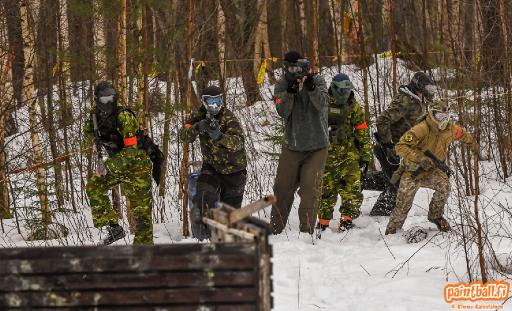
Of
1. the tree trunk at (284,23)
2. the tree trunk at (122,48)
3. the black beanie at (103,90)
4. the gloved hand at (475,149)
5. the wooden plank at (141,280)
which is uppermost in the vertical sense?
the tree trunk at (284,23)

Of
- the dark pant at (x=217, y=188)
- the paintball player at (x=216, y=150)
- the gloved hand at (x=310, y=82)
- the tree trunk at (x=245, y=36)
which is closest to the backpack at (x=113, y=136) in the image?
the paintball player at (x=216, y=150)

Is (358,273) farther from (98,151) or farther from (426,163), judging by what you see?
(98,151)

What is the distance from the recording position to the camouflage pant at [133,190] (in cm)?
720

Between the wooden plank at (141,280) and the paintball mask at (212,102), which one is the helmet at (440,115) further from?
the wooden plank at (141,280)

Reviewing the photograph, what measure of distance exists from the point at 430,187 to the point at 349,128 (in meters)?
1.30

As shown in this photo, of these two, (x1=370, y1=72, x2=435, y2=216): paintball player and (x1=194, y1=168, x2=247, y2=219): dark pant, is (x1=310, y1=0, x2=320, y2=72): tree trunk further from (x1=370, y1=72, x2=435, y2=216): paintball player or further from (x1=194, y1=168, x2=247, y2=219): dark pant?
(x1=194, y1=168, x2=247, y2=219): dark pant

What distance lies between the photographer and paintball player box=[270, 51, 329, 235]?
7375mm

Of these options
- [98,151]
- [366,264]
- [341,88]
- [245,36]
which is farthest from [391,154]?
[245,36]

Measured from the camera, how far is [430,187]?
291 inches

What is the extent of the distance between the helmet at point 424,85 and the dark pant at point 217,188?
7.07 ft

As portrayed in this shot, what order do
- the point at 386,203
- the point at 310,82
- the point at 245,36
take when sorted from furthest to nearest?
the point at 245,36, the point at 386,203, the point at 310,82

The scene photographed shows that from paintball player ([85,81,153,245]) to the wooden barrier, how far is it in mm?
4160

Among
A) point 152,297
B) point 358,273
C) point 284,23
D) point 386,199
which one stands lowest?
point 358,273

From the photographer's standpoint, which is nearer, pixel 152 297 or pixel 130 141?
pixel 152 297
